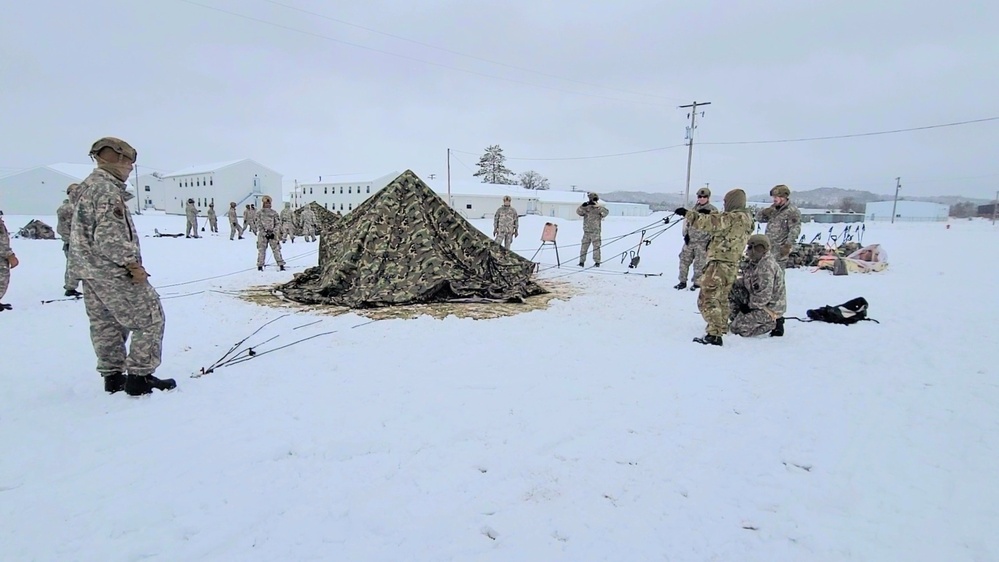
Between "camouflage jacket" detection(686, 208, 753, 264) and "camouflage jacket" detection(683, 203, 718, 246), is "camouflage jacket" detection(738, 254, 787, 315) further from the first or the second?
"camouflage jacket" detection(683, 203, 718, 246)

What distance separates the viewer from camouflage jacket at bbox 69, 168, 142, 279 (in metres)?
3.25

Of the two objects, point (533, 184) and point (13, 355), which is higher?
point (533, 184)

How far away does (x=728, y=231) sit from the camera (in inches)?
206

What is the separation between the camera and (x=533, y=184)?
73.8 m

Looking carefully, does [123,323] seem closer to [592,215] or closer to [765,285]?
[765,285]

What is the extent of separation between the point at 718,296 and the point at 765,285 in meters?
0.73

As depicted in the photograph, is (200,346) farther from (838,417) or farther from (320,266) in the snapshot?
(838,417)

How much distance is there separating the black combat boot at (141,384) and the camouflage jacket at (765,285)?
19.8 feet

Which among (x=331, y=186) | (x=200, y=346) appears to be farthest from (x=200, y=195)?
(x=200, y=346)

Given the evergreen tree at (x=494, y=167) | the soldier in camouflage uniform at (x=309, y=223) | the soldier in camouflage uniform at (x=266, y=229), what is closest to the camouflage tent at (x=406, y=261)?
the soldier in camouflage uniform at (x=266, y=229)

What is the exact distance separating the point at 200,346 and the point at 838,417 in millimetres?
5878

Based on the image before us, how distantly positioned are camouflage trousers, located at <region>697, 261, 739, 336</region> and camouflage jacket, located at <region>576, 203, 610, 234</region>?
5.62 metres

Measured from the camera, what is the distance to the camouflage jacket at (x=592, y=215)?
1076 cm

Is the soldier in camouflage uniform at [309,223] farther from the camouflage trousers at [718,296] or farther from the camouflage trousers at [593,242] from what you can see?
the camouflage trousers at [718,296]
